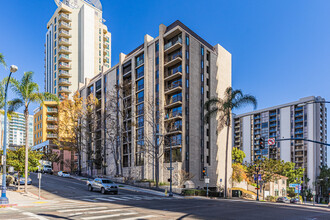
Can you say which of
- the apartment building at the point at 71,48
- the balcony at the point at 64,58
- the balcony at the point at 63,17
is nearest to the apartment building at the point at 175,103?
the apartment building at the point at 71,48

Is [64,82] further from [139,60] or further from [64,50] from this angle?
[139,60]

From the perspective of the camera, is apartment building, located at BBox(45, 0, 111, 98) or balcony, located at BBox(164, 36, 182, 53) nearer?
balcony, located at BBox(164, 36, 182, 53)

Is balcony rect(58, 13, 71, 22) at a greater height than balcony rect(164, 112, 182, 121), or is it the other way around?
balcony rect(58, 13, 71, 22)

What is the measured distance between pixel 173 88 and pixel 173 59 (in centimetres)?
564

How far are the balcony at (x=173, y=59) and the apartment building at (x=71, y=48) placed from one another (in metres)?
55.8

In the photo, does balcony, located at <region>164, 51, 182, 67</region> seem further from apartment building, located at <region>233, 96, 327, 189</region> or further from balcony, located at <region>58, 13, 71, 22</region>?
balcony, located at <region>58, 13, 71, 22</region>

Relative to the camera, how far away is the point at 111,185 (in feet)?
110

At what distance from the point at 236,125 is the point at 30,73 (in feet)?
392

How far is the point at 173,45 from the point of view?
174 ft

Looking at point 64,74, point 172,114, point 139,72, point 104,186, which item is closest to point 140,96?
point 139,72

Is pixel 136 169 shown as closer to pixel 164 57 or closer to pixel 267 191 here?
pixel 164 57

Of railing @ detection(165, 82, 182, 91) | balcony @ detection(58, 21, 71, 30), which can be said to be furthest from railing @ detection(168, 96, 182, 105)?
balcony @ detection(58, 21, 71, 30)

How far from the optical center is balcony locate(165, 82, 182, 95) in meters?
51.4

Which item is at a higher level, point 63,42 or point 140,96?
point 63,42
